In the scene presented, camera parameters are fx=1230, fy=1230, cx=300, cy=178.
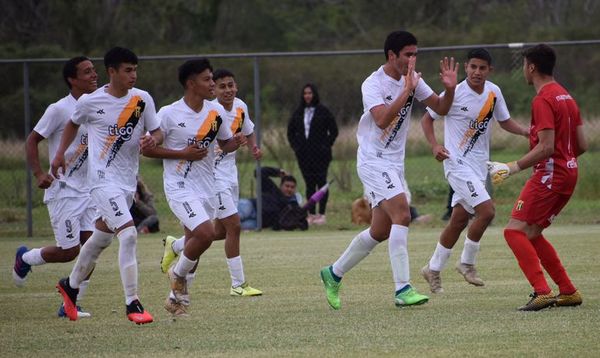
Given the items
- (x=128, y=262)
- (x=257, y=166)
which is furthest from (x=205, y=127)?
(x=257, y=166)

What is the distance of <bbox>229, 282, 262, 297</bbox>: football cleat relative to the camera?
35.8 ft

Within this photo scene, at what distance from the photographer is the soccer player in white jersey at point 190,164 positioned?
943cm

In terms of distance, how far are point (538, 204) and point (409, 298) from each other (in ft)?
3.96

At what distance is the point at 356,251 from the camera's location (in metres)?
9.80

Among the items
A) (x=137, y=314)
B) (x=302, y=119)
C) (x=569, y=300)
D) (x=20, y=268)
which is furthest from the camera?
(x=302, y=119)

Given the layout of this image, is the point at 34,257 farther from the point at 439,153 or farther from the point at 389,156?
the point at 439,153

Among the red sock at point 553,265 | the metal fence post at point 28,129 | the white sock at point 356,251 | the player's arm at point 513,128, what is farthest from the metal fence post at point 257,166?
the red sock at point 553,265

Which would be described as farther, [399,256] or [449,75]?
[449,75]

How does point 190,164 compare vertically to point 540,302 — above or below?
above

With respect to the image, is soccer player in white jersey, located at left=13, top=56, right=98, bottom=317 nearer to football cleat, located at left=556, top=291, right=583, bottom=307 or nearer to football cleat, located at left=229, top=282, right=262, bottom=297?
football cleat, located at left=229, top=282, right=262, bottom=297

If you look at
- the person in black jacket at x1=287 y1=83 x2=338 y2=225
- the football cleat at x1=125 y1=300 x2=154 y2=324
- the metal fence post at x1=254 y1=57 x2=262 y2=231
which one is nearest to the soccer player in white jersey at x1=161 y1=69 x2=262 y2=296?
the football cleat at x1=125 y1=300 x2=154 y2=324

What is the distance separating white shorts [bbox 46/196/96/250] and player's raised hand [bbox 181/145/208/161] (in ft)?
5.13

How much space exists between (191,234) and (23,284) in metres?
2.84

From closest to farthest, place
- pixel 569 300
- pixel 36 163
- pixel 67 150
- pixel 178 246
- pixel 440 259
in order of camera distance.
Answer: pixel 569 300, pixel 36 163, pixel 67 150, pixel 440 259, pixel 178 246
